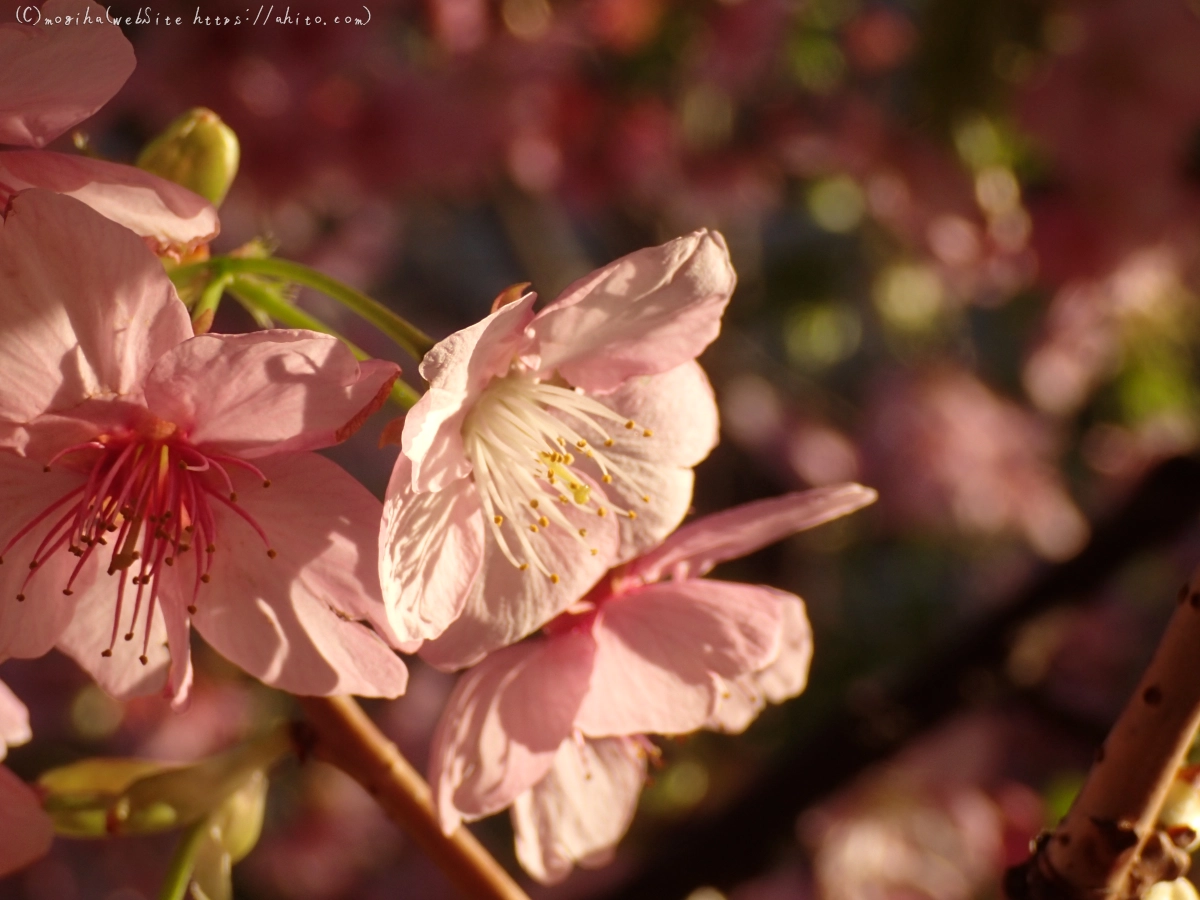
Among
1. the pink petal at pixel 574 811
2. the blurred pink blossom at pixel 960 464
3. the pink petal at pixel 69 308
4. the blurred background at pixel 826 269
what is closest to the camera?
the pink petal at pixel 69 308

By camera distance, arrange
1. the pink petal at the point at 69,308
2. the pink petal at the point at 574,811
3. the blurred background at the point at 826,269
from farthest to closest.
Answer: the blurred background at the point at 826,269 < the pink petal at the point at 574,811 < the pink petal at the point at 69,308

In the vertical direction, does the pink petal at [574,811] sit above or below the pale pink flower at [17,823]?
below

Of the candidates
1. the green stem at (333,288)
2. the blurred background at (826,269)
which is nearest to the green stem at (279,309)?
the green stem at (333,288)

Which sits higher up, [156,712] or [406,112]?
[406,112]

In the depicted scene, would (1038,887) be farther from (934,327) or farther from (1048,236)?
(934,327)

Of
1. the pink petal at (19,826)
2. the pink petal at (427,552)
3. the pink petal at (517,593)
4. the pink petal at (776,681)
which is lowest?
the pink petal at (19,826)

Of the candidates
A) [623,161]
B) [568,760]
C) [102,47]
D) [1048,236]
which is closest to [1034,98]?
[1048,236]

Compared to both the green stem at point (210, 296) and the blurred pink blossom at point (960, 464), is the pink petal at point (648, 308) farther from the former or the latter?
the blurred pink blossom at point (960, 464)

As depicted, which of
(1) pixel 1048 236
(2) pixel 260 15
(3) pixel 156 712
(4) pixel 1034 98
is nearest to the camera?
(4) pixel 1034 98

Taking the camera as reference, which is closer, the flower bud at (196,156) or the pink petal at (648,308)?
the pink petal at (648,308)
